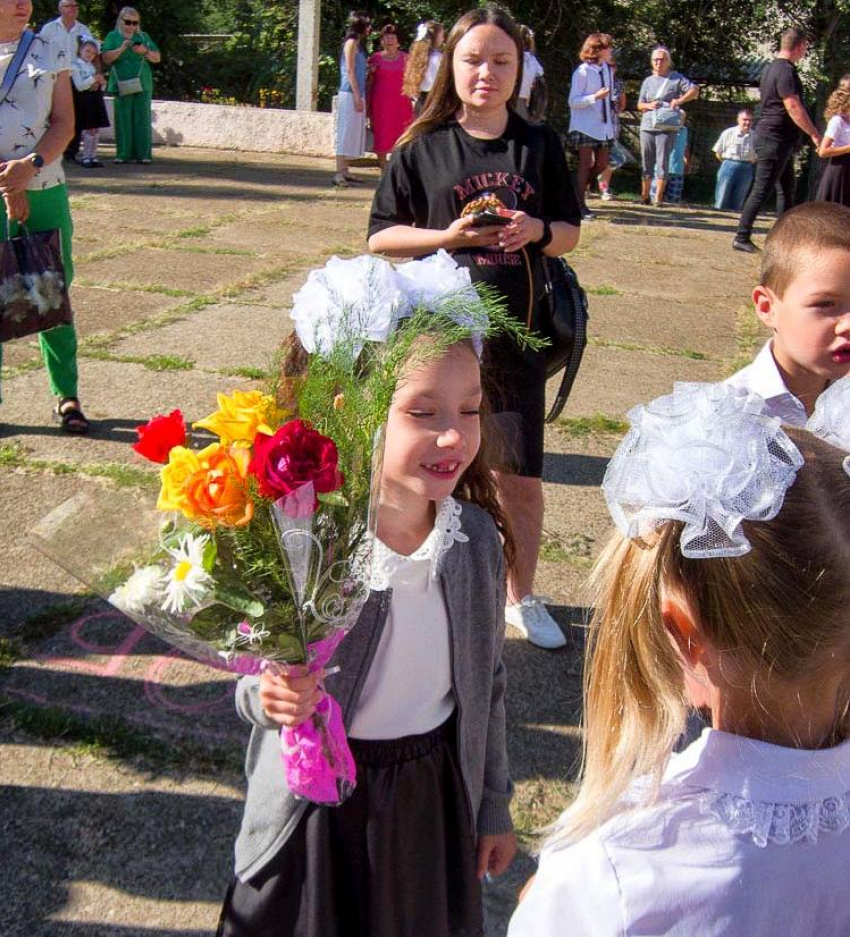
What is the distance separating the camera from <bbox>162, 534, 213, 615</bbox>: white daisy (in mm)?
1458

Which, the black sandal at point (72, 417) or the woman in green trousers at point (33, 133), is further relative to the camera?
the black sandal at point (72, 417)

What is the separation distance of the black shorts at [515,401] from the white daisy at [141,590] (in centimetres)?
176

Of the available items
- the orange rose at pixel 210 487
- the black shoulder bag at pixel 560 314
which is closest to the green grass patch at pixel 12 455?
the black shoulder bag at pixel 560 314

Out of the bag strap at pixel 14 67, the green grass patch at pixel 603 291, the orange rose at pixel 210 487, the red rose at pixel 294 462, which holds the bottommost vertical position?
the green grass patch at pixel 603 291

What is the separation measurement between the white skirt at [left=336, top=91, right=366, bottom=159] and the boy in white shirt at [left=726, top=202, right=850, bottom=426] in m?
10.4

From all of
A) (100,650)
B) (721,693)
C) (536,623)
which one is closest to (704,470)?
(721,693)

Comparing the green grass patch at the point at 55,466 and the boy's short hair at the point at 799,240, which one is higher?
the boy's short hair at the point at 799,240

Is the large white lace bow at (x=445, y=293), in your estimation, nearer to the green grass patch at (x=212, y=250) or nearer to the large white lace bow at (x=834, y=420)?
the large white lace bow at (x=834, y=420)

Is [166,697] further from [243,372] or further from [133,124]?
[133,124]

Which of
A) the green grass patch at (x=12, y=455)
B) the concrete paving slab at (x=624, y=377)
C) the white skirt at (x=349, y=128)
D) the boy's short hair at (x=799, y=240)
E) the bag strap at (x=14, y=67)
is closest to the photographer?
the boy's short hair at (x=799, y=240)

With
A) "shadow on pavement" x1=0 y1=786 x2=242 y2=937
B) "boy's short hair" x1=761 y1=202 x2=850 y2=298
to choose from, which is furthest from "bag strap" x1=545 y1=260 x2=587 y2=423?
"shadow on pavement" x1=0 y1=786 x2=242 y2=937

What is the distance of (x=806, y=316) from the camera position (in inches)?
108

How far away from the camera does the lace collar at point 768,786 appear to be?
1203mm

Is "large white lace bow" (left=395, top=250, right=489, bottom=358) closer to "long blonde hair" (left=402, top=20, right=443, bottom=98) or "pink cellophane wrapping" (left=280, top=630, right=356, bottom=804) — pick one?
"pink cellophane wrapping" (left=280, top=630, right=356, bottom=804)
